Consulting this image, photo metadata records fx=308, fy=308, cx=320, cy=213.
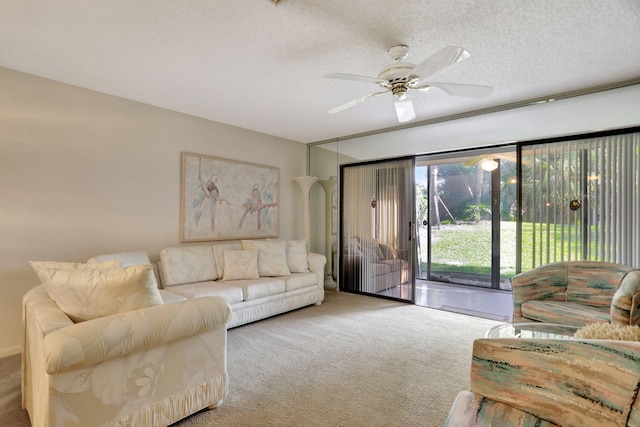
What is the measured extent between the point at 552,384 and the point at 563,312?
6.38 feet

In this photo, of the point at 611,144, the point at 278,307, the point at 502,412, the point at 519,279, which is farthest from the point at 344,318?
the point at 611,144

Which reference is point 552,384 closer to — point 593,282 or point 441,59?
point 441,59

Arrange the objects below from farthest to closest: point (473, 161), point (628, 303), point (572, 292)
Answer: point (473, 161) → point (572, 292) → point (628, 303)

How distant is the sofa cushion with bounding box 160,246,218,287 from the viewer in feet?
11.3

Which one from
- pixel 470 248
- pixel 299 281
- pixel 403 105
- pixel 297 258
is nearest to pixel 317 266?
pixel 297 258

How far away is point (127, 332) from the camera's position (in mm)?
1543

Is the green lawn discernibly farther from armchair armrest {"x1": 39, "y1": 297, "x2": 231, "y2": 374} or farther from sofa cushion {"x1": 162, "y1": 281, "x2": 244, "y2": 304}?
armchair armrest {"x1": 39, "y1": 297, "x2": 231, "y2": 374}

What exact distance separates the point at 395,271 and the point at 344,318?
50.2 inches

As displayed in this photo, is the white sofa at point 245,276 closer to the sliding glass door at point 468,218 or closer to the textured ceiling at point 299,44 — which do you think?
the textured ceiling at point 299,44

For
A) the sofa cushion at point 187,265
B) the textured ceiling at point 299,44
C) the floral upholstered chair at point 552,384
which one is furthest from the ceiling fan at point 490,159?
the floral upholstered chair at point 552,384

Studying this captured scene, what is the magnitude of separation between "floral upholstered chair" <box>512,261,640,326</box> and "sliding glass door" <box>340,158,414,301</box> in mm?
1747

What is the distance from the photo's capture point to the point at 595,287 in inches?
108

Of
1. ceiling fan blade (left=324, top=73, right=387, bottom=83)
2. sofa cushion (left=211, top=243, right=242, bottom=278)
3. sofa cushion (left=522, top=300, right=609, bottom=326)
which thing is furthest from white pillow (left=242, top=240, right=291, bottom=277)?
sofa cushion (left=522, top=300, right=609, bottom=326)

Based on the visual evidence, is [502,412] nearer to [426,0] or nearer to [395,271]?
[426,0]
